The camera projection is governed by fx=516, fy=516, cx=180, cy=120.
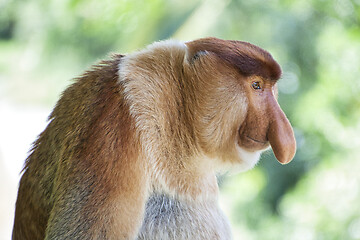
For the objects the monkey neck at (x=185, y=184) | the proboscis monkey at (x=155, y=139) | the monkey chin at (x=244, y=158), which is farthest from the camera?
the monkey chin at (x=244, y=158)

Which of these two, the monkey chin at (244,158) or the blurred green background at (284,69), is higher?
the blurred green background at (284,69)

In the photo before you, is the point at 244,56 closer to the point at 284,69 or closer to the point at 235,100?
the point at 235,100

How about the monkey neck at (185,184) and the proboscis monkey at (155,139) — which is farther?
→ the monkey neck at (185,184)

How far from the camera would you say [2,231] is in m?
4.86

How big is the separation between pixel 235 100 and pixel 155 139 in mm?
334

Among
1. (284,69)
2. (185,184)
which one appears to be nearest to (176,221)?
(185,184)

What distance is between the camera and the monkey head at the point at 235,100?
189 centimetres

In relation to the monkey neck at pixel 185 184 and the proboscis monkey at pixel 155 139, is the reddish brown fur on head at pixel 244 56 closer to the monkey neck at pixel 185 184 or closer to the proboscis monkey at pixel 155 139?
the proboscis monkey at pixel 155 139

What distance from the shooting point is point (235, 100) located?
6.22 feet

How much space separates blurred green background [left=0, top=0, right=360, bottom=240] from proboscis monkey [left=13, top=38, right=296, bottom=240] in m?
2.51

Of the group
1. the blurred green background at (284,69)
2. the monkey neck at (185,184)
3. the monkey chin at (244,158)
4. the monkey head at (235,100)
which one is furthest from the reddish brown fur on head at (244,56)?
the blurred green background at (284,69)

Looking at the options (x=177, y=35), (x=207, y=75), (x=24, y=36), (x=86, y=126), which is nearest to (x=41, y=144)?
(x=86, y=126)

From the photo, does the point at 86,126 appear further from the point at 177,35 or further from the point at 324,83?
the point at 324,83

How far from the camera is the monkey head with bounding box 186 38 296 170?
1.89 meters
